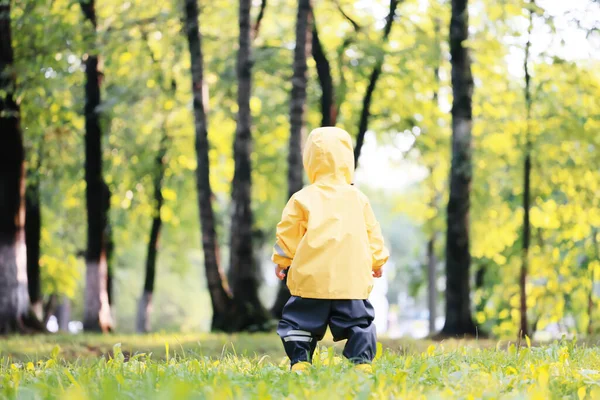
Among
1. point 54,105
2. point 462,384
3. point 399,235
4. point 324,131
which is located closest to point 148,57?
point 54,105

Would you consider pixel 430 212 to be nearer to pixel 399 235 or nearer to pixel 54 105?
pixel 54 105

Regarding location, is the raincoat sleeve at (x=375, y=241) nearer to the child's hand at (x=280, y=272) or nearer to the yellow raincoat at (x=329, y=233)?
the yellow raincoat at (x=329, y=233)

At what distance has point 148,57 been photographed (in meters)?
20.0

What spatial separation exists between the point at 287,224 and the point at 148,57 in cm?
1515

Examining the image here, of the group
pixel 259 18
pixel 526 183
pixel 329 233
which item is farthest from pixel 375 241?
pixel 259 18

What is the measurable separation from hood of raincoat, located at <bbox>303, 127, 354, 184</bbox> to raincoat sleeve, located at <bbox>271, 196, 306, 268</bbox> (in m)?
0.32

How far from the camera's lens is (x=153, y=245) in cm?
2217

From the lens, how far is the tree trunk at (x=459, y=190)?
1356 centimetres

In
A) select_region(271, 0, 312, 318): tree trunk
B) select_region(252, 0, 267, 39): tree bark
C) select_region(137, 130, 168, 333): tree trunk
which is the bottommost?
select_region(137, 130, 168, 333): tree trunk

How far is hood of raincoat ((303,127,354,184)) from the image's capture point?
5.86 meters

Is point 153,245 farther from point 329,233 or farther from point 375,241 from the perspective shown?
point 329,233

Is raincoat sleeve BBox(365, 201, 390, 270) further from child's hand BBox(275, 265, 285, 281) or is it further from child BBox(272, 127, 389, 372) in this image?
child's hand BBox(275, 265, 285, 281)

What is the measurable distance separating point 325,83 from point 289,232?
12.1 metres

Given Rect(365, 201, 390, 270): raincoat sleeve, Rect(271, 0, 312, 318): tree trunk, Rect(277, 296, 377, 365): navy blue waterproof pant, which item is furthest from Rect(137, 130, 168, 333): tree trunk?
Rect(277, 296, 377, 365): navy blue waterproof pant
